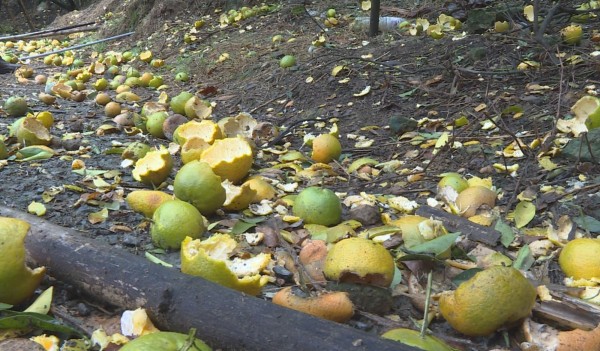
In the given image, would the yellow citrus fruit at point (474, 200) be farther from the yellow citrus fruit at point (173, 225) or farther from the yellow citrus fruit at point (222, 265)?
the yellow citrus fruit at point (173, 225)

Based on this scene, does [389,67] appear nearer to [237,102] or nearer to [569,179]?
[237,102]

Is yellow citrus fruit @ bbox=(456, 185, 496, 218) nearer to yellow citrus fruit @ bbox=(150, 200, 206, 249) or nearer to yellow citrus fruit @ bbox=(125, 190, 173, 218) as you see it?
yellow citrus fruit @ bbox=(150, 200, 206, 249)

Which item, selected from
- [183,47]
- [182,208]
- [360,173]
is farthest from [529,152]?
[183,47]

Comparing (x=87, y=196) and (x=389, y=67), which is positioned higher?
(x=87, y=196)

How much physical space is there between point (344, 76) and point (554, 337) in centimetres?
428

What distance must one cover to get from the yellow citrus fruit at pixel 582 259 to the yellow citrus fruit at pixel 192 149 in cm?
213

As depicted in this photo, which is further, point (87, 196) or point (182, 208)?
point (87, 196)

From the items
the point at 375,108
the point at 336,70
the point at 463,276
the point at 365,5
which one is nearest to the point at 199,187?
the point at 463,276

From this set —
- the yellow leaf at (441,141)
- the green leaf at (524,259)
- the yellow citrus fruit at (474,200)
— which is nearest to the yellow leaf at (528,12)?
the yellow leaf at (441,141)

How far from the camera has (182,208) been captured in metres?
2.46

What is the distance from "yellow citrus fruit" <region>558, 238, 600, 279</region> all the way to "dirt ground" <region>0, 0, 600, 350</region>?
0.10 m

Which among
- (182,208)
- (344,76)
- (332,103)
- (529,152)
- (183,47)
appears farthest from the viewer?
(183,47)

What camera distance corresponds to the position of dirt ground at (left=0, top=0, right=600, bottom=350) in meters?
2.89

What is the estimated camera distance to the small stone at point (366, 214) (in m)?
2.77
